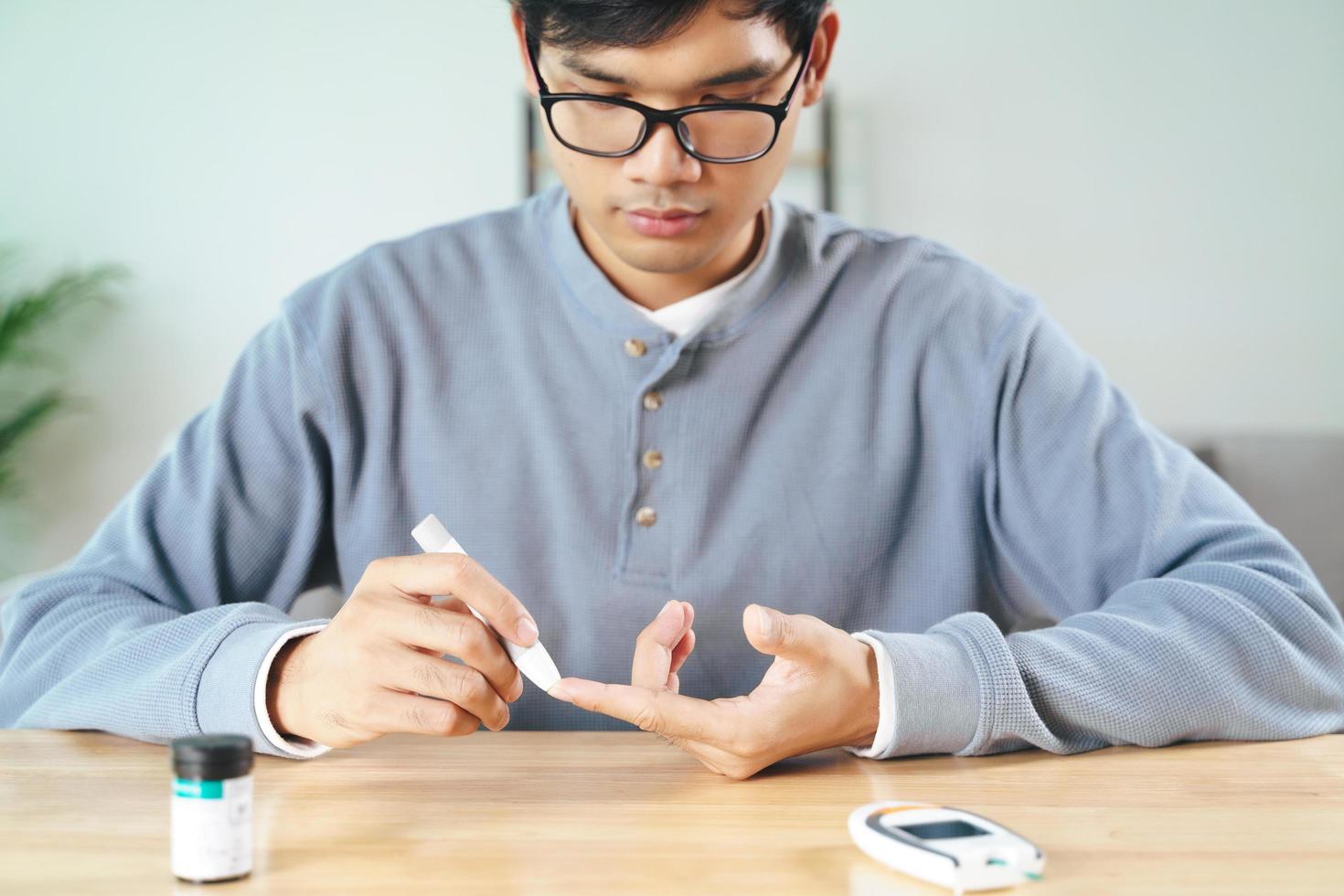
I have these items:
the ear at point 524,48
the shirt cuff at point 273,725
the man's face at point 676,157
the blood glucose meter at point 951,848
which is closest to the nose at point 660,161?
the man's face at point 676,157

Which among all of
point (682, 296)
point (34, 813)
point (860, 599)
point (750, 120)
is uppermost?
point (750, 120)

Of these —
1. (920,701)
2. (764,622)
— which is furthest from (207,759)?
(920,701)

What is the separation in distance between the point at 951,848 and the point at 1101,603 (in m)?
0.70

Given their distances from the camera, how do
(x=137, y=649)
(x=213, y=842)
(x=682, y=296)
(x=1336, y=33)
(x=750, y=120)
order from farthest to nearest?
1. (x=1336, y=33)
2. (x=682, y=296)
3. (x=750, y=120)
4. (x=137, y=649)
5. (x=213, y=842)

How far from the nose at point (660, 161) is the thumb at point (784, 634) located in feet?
1.56

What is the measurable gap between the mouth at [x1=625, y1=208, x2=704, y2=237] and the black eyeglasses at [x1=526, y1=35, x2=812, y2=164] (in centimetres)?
7

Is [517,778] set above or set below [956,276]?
below

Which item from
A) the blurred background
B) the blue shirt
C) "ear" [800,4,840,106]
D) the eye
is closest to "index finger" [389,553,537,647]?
the blue shirt

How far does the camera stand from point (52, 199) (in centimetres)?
325

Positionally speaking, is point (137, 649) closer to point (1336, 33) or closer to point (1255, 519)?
point (1255, 519)

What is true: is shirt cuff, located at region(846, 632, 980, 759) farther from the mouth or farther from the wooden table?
the mouth

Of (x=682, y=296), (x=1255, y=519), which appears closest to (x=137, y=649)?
(x=682, y=296)

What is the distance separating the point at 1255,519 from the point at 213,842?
3.34 ft

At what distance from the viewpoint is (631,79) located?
111cm
